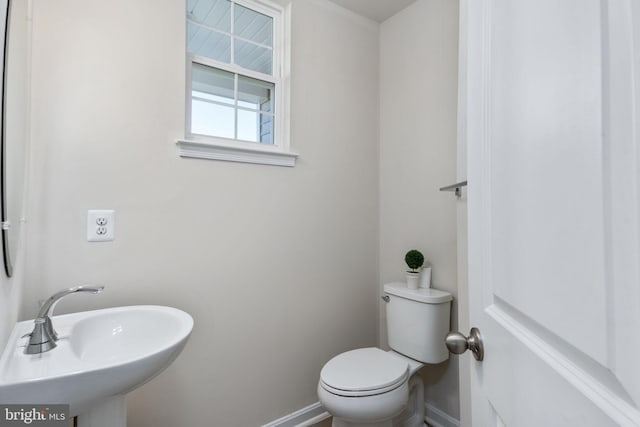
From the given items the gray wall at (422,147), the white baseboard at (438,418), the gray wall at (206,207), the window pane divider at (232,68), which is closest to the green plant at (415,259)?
the gray wall at (422,147)

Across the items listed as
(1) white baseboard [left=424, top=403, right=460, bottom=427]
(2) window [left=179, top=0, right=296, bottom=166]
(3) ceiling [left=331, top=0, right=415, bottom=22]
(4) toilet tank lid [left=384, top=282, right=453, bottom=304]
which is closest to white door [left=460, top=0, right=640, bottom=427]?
(4) toilet tank lid [left=384, top=282, right=453, bottom=304]

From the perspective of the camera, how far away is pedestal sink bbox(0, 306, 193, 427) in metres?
0.69

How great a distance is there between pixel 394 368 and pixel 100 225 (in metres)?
1.42

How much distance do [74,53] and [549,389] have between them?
5.60 feet

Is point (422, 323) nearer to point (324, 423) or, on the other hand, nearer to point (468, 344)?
point (324, 423)

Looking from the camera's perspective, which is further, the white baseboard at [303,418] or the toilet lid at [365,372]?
the white baseboard at [303,418]

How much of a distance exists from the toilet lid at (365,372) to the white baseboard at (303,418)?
1.57 feet

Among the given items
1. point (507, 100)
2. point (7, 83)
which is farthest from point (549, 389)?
point (7, 83)

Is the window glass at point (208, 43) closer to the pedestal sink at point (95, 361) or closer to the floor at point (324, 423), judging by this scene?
the pedestal sink at point (95, 361)

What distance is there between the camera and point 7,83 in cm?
74

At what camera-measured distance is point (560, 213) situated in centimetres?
36

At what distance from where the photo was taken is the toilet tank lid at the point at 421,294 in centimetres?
157

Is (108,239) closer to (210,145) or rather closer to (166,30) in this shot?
(210,145)

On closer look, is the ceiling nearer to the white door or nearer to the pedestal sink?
the white door
